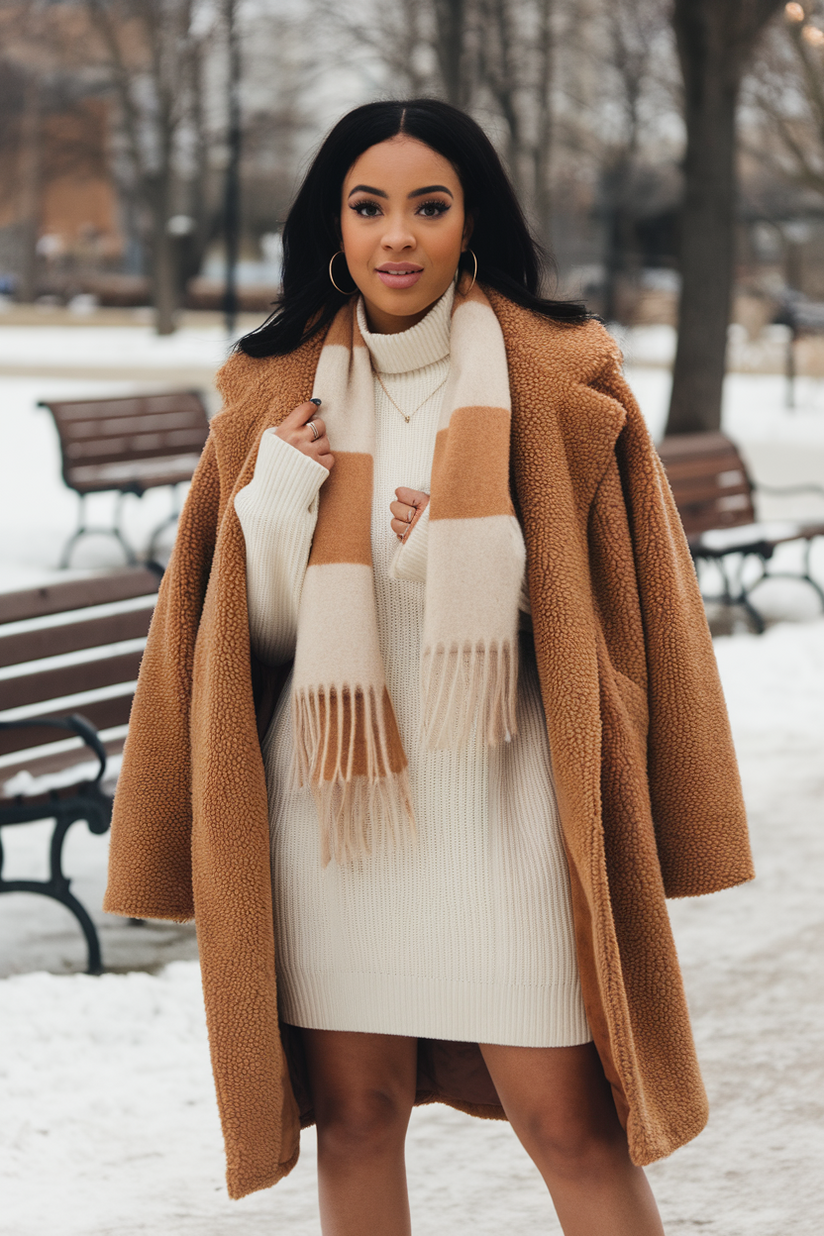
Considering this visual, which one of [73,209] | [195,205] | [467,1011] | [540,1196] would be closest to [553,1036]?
[467,1011]

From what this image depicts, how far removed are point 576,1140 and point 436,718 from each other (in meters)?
0.59

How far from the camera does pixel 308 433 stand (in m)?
2.12

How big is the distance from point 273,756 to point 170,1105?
1479mm

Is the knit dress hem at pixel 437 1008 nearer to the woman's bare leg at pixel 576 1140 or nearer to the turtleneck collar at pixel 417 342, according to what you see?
the woman's bare leg at pixel 576 1140

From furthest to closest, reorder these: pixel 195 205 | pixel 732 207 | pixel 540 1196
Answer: pixel 195 205
pixel 732 207
pixel 540 1196

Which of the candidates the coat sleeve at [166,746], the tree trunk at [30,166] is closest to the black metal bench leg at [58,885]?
the coat sleeve at [166,746]

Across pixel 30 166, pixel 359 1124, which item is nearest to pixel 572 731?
pixel 359 1124

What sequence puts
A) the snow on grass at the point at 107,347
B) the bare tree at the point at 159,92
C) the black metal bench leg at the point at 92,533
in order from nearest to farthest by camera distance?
1. the black metal bench leg at the point at 92,533
2. the snow on grass at the point at 107,347
3. the bare tree at the point at 159,92

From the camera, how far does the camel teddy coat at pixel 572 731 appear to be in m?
2.08

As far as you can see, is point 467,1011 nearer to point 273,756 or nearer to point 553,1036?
point 553,1036

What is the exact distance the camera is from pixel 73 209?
57031 millimetres

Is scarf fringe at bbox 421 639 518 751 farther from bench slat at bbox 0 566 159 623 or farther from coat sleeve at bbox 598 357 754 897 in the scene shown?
bench slat at bbox 0 566 159 623

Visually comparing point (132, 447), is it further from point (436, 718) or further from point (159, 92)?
point (159, 92)

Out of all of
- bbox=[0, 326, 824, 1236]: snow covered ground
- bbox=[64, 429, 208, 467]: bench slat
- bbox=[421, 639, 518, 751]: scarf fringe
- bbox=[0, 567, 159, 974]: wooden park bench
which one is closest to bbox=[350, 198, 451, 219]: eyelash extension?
bbox=[421, 639, 518, 751]: scarf fringe
